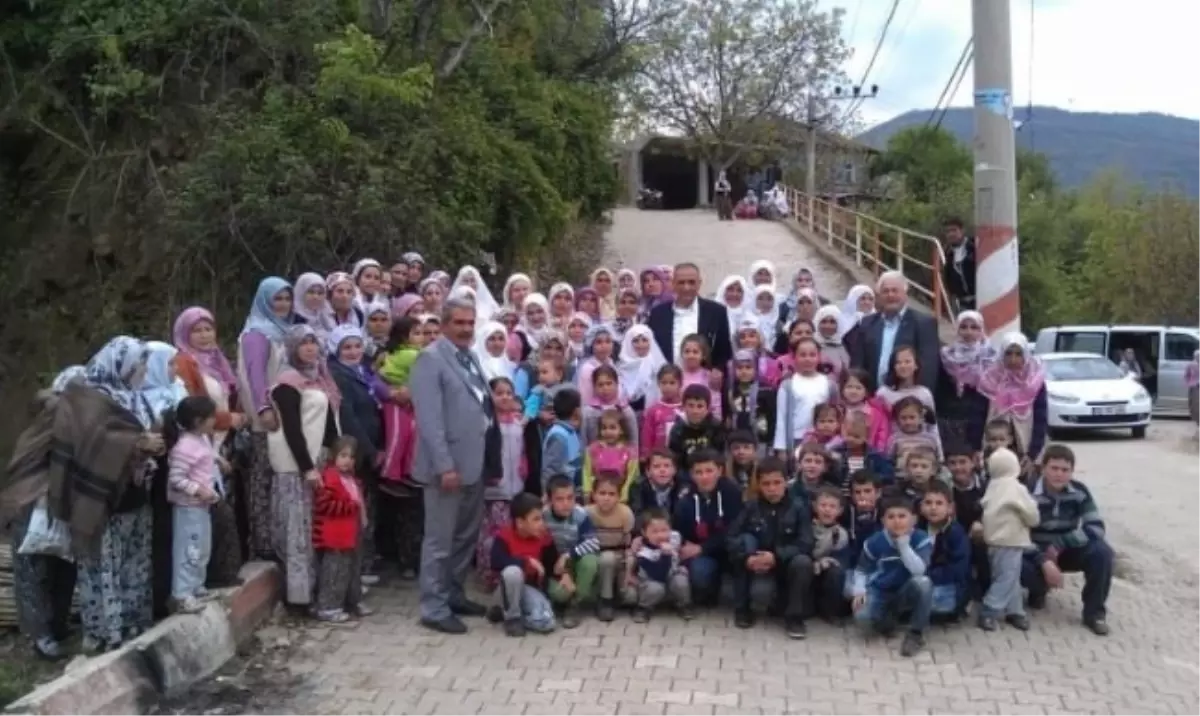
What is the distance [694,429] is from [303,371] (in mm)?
2297

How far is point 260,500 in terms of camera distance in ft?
23.3

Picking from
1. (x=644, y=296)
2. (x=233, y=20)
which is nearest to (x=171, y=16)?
(x=233, y=20)

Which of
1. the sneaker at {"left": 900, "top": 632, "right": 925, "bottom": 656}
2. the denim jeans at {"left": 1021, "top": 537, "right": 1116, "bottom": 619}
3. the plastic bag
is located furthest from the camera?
the denim jeans at {"left": 1021, "top": 537, "right": 1116, "bottom": 619}

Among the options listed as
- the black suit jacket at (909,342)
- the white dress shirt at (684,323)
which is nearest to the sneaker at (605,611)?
the white dress shirt at (684,323)

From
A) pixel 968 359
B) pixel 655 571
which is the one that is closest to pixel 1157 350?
pixel 968 359

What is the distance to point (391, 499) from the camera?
7844 mm

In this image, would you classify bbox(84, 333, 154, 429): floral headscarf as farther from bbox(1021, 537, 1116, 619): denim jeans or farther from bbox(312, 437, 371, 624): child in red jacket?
bbox(1021, 537, 1116, 619): denim jeans

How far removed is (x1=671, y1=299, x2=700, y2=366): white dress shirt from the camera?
838cm

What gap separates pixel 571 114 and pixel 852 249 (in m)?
10.9

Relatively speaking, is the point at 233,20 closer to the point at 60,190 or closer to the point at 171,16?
the point at 171,16

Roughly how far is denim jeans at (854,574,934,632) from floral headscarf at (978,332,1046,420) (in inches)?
60.1

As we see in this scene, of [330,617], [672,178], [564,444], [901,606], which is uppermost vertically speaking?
[672,178]

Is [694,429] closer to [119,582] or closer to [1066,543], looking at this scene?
[1066,543]

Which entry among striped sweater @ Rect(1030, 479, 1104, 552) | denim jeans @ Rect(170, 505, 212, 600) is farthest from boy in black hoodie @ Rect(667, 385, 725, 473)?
denim jeans @ Rect(170, 505, 212, 600)
